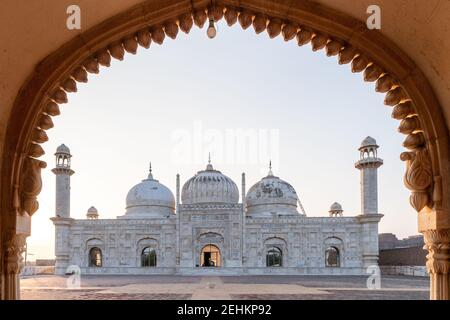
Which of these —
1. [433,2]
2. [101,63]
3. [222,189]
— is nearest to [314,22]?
[433,2]

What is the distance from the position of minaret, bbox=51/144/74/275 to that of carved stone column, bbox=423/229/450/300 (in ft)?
100

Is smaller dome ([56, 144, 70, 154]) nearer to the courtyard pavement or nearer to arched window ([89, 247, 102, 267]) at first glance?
arched window ([89, 247, 102, 267])

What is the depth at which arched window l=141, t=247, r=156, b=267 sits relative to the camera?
32219mm

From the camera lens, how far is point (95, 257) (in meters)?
33.6

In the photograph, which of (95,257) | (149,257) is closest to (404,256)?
(149,257)

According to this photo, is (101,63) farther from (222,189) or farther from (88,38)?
(222,189)

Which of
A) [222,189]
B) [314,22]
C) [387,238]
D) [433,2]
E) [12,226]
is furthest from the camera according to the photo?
[387,238]

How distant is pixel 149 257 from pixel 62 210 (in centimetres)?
651

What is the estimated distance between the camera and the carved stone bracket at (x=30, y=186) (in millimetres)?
3469

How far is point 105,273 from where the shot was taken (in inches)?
1192

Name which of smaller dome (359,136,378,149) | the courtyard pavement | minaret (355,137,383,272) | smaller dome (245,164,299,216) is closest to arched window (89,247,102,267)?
smaller dome (245,164,299,216)

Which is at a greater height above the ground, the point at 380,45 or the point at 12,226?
the point at 380,45
